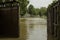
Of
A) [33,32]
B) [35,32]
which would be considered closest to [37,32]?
[35,32]

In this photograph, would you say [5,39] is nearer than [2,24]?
Yes

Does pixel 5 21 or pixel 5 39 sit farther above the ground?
pixel 5 21

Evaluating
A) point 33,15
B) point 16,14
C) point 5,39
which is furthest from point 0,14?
point 33,15

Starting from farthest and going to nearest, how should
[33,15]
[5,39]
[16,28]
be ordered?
1. [33,15]
2. [16,28]
3. [5,39]

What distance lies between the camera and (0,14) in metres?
10.0

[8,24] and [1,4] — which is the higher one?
[1,4]

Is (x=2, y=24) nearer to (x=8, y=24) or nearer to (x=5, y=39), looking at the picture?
(x=8, y=24)

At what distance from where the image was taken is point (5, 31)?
9844 mm

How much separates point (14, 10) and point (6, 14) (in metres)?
0.46

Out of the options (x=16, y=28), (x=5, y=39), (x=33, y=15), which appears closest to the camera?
(x=5, y=39)

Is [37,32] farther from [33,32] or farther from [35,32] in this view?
[33,32]

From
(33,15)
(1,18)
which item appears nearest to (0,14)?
(1,18)

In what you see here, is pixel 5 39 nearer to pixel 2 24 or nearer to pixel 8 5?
pixel 2 24

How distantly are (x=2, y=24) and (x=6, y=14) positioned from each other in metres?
0.53
